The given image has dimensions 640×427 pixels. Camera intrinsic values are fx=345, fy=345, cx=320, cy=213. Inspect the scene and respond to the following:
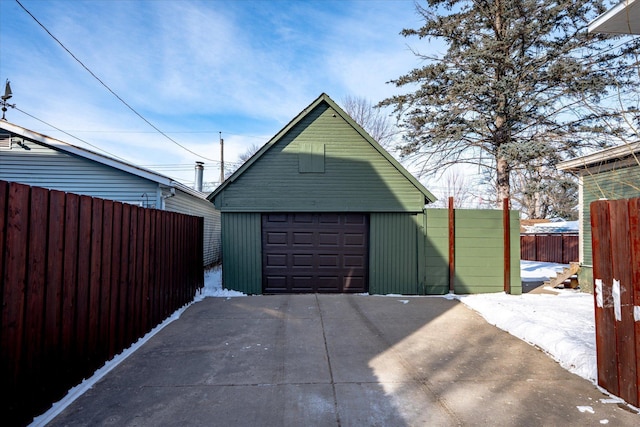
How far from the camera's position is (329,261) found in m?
8.96

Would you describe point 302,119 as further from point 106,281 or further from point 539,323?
point 539,323

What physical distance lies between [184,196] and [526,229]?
25016 mm

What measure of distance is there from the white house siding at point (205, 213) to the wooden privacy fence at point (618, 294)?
32.2 feet

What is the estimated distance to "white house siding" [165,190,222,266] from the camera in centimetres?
1098

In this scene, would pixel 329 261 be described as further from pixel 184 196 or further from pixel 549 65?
pixel 549 65

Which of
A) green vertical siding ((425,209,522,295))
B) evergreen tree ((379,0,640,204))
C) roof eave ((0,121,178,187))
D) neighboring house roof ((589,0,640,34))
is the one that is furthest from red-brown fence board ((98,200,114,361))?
evergreen tree ((379,0,640,204))

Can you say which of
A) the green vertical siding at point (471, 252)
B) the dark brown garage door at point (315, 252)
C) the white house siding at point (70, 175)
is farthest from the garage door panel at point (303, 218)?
the white house siding at point (70, 175)

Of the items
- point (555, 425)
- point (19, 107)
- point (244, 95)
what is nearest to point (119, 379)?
point (555, 425)

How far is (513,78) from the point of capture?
482 inches

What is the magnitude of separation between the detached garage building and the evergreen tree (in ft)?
19.5

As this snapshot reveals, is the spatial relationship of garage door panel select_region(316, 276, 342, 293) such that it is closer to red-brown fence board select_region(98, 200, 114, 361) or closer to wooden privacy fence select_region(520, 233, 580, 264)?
red-brown fence board select_region(98, 200, 114, 361)

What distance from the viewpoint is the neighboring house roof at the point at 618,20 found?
540 cm

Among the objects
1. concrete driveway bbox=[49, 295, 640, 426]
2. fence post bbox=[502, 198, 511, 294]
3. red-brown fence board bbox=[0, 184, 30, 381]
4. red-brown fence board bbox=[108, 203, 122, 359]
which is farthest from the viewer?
fence post bbox=[502, 198, 511, 294]

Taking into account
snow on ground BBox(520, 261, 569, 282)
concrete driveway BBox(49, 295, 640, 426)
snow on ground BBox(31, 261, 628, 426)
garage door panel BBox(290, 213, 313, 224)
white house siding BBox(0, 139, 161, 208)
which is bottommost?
snow on ground BBox(520, 261, 569, 282)
